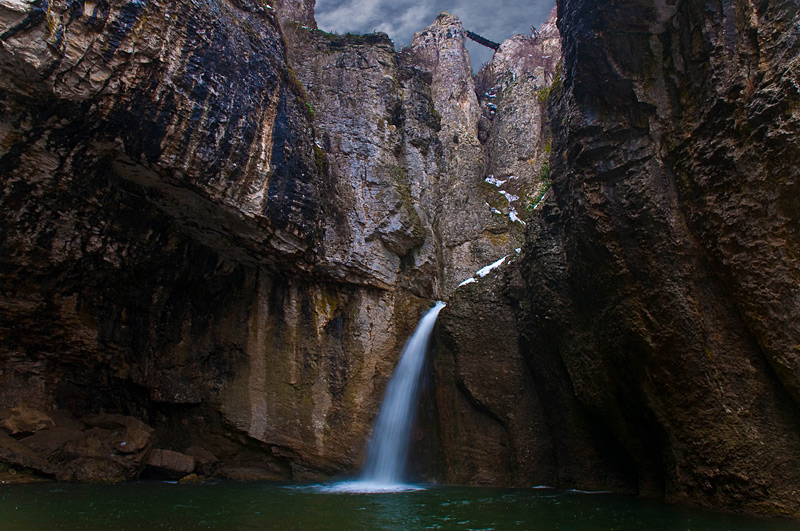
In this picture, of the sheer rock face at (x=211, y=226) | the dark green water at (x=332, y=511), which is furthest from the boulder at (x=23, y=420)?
the dark green water at (x=332, y=511)

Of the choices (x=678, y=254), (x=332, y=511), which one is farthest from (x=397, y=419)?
(x=678, y=254)

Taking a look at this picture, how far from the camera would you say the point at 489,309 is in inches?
489

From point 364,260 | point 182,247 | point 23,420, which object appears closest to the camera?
point 23,420

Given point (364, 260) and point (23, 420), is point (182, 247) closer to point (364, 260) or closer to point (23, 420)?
point (364, 260)

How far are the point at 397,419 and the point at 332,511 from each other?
5.97 m

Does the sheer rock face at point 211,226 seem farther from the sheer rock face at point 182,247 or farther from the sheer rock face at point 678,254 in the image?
the sheer rock face at point 678,254

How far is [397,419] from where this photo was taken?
1309cm

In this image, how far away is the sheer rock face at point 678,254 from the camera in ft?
21.1

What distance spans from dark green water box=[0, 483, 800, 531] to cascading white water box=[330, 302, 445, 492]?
9.73 ft

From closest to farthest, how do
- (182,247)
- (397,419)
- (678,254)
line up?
1. (678,254)
2. (182,247)
3. (397,419)

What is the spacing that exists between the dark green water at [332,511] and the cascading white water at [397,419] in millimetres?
2964

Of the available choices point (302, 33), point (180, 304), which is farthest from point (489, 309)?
point (302, 33)

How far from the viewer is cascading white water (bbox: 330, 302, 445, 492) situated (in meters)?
12.6

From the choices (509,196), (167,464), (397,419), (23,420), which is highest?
(509,196)
